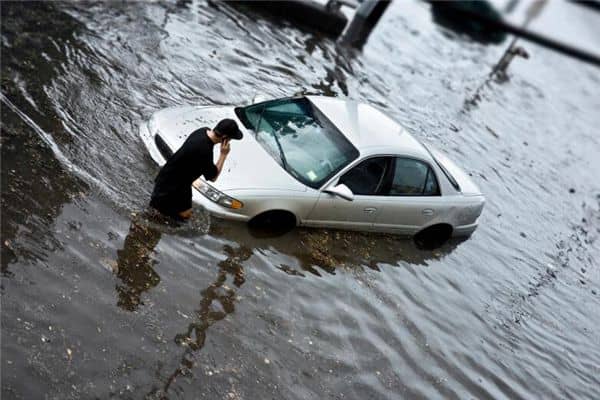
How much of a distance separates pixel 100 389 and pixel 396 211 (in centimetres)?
465

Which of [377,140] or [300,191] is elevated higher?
[377,140]

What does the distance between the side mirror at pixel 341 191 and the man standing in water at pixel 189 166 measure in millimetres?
1566

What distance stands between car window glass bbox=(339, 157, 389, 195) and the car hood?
700 mm

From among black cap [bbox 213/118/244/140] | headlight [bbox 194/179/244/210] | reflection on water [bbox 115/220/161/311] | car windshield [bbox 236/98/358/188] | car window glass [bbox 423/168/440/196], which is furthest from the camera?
car window glass [bbox 423/168/440/196]

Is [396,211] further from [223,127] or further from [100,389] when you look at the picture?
[100,389]

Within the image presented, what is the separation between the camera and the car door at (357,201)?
7.05m

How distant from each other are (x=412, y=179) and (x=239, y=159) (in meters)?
2.51

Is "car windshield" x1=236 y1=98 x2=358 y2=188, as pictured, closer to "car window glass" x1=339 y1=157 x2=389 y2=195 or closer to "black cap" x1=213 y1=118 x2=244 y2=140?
"car window glass" x1=339 y1=157 x2=389 y2=195

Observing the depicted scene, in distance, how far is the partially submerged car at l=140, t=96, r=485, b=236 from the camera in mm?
6645

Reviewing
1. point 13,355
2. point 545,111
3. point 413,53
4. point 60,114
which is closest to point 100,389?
point 13,355

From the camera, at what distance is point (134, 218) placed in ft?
20.5

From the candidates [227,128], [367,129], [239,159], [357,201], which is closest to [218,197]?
[239,159]

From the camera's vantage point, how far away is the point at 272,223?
696cm

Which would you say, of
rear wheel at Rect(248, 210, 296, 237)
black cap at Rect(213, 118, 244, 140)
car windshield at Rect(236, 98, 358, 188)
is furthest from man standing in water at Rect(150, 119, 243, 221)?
car windshield at Rect(236, 98, 358, 188)
